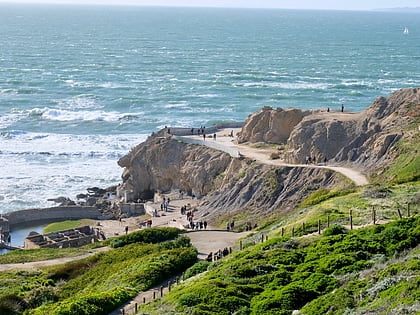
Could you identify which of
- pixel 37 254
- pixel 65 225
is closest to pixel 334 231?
pixel 37 254

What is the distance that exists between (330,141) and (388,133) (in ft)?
13.0

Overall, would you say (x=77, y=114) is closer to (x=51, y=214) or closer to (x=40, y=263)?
(x=51, y=214)

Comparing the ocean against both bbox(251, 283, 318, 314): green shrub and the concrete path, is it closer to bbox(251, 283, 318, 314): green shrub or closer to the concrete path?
the concrete path

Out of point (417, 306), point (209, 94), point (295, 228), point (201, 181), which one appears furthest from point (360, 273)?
point (209, 94)

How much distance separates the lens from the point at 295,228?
1187 inches

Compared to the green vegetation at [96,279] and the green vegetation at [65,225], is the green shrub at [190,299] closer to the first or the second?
the green vegetation at [96,279]

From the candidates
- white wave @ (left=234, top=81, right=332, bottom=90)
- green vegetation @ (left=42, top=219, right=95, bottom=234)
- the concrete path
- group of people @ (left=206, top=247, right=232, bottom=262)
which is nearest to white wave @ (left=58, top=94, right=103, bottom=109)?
white wave @ (left=234, top=81, right=332, bottom=90)

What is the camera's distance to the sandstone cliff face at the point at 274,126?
5394 cm

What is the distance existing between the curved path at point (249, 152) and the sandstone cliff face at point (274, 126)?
131cm

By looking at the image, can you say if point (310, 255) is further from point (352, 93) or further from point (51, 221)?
point (352, 93)

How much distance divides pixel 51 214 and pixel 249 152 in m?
13.8

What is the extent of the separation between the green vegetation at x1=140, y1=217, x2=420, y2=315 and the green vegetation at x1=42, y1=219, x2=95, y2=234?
24.4 m

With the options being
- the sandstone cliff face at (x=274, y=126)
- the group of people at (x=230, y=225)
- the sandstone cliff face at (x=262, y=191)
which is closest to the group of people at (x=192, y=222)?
the sandstone cliff face at (x=262, y=191)

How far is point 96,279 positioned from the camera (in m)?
29.9
